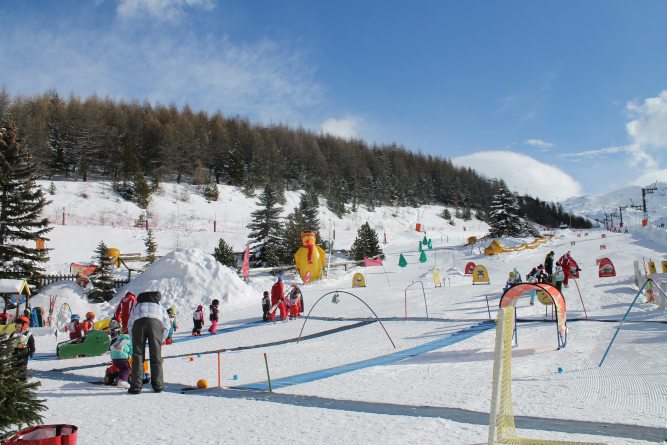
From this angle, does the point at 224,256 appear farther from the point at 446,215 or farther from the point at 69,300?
the point at 446,215

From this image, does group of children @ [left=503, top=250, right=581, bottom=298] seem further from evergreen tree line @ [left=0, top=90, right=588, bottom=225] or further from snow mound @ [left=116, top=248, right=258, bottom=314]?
evergreen tree line @ [left=0, top=90, right=588, bottom=225]

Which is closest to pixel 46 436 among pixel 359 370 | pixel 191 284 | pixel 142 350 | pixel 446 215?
pixel 142 350

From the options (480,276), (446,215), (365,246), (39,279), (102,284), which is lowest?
(480,276)

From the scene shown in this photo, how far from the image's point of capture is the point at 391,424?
531 centimetres

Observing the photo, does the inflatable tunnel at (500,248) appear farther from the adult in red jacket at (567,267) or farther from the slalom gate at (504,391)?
the slalom gate at (504,391)

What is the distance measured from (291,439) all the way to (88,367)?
7.78 m

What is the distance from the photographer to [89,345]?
12.7 m

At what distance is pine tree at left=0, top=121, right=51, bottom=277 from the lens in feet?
78.2

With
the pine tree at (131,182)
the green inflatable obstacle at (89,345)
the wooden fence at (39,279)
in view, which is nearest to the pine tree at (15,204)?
→ the wooden fence at (39,279)

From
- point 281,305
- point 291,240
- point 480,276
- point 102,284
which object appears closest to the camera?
point 281,305

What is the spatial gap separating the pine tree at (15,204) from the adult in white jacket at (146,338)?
20116 mm

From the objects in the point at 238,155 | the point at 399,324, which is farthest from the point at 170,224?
the point at 399,324

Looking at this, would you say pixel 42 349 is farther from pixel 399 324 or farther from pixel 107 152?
pixel 107 152

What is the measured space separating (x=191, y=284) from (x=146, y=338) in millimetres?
14579
